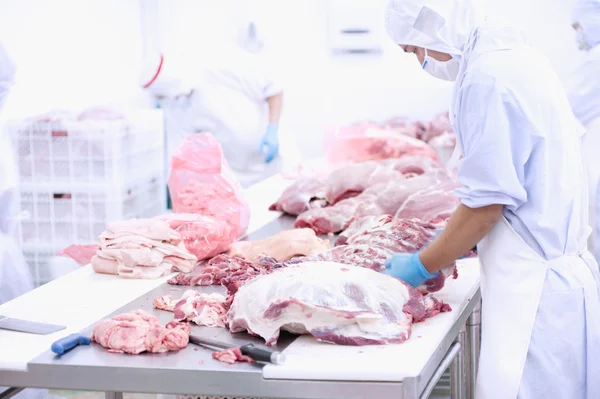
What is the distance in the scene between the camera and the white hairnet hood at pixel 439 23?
2.00 metres

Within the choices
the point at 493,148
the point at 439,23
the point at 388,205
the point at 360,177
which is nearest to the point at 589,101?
the point at 360,177

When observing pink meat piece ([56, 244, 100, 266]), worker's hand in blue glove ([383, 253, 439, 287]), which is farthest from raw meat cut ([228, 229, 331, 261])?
worker's hand in blue glove ([383, 253, 439, 287])

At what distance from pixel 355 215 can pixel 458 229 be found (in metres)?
1.43

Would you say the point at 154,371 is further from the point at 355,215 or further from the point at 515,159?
the point at 355,215

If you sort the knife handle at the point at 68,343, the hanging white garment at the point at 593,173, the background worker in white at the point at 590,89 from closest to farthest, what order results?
the knife handle at the point at 68,343 < the hanging white garment at the point at 593,173 < the background worker in white at the point at 590,89

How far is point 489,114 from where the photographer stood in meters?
1.86

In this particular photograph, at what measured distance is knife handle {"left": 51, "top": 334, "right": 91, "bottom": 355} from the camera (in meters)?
1.83

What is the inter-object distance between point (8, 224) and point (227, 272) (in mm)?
1157

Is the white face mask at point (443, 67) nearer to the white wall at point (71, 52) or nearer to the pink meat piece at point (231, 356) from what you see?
the pink meat piece at point (231, 356)

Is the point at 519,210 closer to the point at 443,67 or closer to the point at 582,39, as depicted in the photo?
the point at 443,67

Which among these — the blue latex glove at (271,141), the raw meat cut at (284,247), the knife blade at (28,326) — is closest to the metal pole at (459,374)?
the raw meat cut at (284,247)

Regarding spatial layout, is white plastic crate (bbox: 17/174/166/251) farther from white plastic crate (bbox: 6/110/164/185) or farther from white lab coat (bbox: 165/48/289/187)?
white lab coat (bbox: 165/48/289/187)

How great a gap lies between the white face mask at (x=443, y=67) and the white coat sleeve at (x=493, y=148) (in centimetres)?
21

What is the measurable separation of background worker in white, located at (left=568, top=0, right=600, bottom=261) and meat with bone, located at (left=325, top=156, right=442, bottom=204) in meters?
0.88
